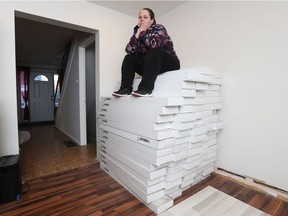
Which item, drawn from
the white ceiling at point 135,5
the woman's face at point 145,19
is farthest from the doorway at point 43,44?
the woman's face at point 145,19

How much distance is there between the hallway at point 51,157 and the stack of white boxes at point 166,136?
2.21 ft

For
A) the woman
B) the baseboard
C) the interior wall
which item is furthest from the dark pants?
the interior wall

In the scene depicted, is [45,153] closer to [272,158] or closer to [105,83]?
[105,83]

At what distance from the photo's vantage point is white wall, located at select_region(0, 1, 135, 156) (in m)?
1.62

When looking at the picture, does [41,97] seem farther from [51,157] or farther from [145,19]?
[145,19]

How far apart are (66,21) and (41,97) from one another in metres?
4.68

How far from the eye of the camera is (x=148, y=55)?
1537 mm

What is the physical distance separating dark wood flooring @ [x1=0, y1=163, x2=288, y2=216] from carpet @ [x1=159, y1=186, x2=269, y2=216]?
66 millimetres

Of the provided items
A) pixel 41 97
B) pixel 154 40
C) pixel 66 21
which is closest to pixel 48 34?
pixel 66 21

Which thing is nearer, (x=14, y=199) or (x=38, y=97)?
(x=14, y=199)

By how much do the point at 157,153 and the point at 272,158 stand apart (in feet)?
3.55

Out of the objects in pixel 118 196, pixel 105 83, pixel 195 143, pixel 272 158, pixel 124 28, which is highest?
pixel 124 28

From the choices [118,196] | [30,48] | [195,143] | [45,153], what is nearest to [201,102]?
[195,143]

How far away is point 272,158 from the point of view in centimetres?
153
